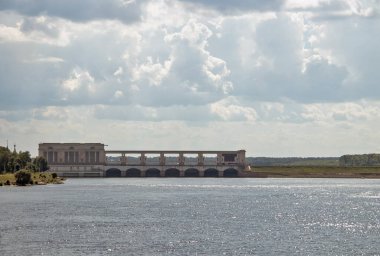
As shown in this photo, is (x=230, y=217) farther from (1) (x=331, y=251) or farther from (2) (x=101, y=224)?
(1) (x=331, y=251)

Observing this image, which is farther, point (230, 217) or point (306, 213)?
point (306, 213)

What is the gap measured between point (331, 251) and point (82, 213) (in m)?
60.1

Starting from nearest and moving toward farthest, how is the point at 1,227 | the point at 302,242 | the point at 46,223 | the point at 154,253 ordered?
the point at 154,253 → the point at 302,242 → the point at 1,227 → the point at 46,223

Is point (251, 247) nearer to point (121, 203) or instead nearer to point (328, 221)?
point (328, 221)

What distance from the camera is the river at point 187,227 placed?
9212 cm

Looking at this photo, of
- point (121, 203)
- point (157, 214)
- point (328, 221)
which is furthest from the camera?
point (121, 203)

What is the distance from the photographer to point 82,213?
14150 cm

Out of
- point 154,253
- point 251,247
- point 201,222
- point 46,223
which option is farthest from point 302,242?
point 46,223

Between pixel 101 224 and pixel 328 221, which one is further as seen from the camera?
pixel 328 221

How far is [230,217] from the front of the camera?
444 feet

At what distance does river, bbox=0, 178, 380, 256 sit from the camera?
302ft

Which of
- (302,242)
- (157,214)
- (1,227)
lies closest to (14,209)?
(157,214)

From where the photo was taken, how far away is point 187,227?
4611 inches

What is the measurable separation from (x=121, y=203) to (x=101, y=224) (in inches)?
2024
